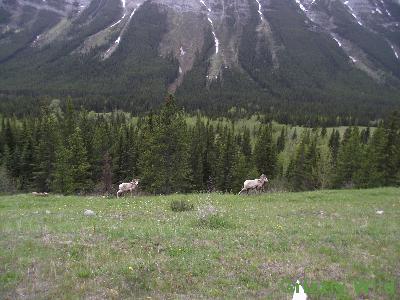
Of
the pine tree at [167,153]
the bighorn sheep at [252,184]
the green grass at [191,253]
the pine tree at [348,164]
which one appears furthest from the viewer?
the pine tree at [348,164]

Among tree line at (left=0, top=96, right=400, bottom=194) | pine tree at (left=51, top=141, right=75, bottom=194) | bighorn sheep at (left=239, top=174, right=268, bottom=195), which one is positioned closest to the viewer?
bighorn sheep at (left=239, top=174, right=268, bottom=195)

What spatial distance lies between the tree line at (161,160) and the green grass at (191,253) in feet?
101

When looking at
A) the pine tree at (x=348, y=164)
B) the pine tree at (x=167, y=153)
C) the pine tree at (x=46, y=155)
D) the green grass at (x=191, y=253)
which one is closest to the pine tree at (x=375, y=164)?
the pine tree at (x=348, y=164)

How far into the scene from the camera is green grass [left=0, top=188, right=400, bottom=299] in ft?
35.7

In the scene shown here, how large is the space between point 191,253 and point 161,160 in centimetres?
3990

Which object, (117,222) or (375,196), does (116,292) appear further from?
(375,196)

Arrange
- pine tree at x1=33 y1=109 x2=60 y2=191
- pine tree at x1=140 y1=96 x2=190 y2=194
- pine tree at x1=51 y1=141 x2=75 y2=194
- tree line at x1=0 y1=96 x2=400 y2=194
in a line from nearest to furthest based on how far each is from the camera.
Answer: pine tree at x1=140 y1=96 x2=190 y2=194 → tree line at x1=0 y1=96 x2=400 y2=194 → pine tree at x1=51 y1=141 x2=75 y2=194 → pine tree at x1=33 y1=109 x2=60 y2=191

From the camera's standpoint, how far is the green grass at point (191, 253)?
428 inches

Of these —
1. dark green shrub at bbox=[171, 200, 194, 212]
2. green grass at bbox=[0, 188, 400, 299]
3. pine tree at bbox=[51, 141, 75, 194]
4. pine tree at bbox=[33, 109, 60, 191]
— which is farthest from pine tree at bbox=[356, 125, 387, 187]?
pine tree at bbox=[33, 109, 60, 191]

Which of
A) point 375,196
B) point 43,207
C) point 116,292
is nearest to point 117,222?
point 116,292

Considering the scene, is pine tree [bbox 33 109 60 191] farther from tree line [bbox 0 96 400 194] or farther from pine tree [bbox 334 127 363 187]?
pine tree [bbox 334 127 363 187]

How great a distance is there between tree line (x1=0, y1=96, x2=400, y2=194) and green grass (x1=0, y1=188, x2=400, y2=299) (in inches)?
1214

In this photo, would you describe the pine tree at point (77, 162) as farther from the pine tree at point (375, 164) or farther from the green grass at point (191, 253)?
the pine tree at point (375, 164)

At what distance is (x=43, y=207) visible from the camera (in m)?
24.9
